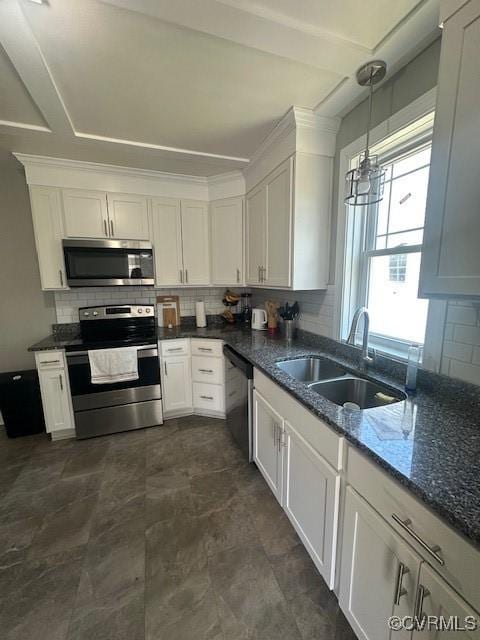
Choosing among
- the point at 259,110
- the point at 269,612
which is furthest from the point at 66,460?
the point at 259,110

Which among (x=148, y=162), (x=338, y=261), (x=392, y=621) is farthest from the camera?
(x=148, y=162)

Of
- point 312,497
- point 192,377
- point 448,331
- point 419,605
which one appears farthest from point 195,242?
point 419,605

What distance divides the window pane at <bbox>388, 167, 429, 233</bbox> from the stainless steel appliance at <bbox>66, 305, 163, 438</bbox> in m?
2.21

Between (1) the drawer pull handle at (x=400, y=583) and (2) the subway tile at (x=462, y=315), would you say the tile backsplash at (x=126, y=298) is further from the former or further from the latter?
(1) the drawer pull handle at (x=400, y=583)

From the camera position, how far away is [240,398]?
2145mm

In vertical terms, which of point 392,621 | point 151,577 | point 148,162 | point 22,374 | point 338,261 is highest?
point 148,162

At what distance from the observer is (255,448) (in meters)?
2.03

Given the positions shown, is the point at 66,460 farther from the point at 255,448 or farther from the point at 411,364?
the point at 411,364

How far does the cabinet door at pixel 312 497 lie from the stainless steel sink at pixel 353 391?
0.31 m

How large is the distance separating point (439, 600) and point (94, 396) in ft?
8.50

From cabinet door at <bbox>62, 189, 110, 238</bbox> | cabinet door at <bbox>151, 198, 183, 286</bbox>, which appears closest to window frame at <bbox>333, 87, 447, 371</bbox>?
cabinet door at <bbox>151, 198, 183, 286</bbox>

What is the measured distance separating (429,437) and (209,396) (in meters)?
2.16

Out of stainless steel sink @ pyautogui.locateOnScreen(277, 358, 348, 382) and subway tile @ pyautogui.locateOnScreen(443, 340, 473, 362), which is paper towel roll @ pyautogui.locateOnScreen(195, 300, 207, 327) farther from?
subway tile @ pyautogui.locateOnScreen(443, 340, 473, 362)

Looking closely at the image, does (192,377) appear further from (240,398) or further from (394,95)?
(394,95)
